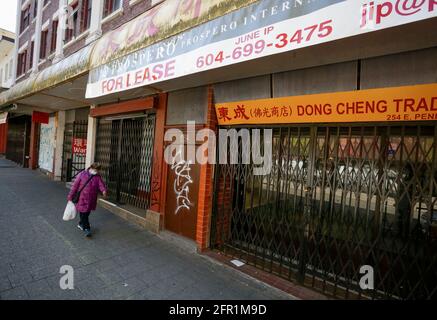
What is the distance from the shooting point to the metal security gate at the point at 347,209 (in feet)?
10.8

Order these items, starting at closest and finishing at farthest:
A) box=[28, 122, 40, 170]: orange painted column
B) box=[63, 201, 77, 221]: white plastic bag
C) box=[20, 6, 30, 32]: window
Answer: box=[63, 201, 77, 221]: white plastic bag
box=[28, 122, 40, 170]: orange painted column
box=[20, 6, 30, 32]: window

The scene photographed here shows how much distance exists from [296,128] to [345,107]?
3.21 feet

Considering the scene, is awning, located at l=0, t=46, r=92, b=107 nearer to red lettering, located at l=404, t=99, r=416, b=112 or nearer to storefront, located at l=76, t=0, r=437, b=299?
storefront, located at l=76, t=0, r=437, b=299

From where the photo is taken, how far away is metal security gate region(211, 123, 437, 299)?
3.30m

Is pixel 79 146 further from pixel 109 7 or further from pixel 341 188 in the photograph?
pixel 341 188

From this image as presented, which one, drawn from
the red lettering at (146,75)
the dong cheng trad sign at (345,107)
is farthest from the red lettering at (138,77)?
the dong cheng trad sign at (345,107)

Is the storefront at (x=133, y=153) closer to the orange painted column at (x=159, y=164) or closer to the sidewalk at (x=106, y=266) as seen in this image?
the orange painted column at (x=159, y=164)

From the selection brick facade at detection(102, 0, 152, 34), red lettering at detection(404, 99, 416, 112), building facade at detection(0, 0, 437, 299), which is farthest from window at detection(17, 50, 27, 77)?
red lettering at detection(404, 99, 416, 112)

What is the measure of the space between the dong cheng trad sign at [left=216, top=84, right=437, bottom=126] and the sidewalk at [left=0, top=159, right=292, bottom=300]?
2639mm

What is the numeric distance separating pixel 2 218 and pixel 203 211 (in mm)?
4992

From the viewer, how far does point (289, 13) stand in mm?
2998

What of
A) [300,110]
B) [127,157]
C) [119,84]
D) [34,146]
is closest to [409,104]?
[300,110]

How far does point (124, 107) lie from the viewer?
24.1 feet
